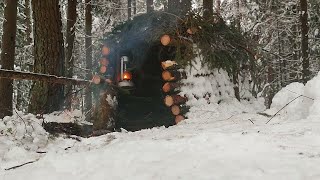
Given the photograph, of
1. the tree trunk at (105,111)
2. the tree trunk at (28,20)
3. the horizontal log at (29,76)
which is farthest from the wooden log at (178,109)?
the tree trunk at (28,20)

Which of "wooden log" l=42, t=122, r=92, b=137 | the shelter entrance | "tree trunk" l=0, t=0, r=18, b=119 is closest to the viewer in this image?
"wooden log" l=42, t=122, r=92, b=137

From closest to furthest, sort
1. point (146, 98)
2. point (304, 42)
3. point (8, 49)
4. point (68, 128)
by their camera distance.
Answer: point (68, 128) → point (146, 98) → point (8, 49) → point (304, 42)

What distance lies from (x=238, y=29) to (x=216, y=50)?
1.01m

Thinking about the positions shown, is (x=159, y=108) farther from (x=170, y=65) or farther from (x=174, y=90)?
(x=170, y=65)

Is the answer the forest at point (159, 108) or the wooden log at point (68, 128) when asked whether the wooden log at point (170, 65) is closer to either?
the forest at point (159, 108)

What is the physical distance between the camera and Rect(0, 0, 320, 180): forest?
301 centimetres

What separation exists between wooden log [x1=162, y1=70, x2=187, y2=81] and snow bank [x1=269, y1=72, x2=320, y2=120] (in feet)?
6.90

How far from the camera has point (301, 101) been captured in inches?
214

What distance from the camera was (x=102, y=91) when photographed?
751 centimetres

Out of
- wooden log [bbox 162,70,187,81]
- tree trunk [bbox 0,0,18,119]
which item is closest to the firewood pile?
wooden log [bbox 162,70,187,81]

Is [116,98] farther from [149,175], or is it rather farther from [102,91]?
[149,175]

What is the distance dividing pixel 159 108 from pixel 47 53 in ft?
9.59

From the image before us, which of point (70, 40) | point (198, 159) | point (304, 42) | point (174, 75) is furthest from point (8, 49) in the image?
point (304, 42)

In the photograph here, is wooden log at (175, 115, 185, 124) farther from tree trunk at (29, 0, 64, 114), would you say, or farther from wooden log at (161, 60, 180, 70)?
tree trunk at (29, 0, 64, 114)
